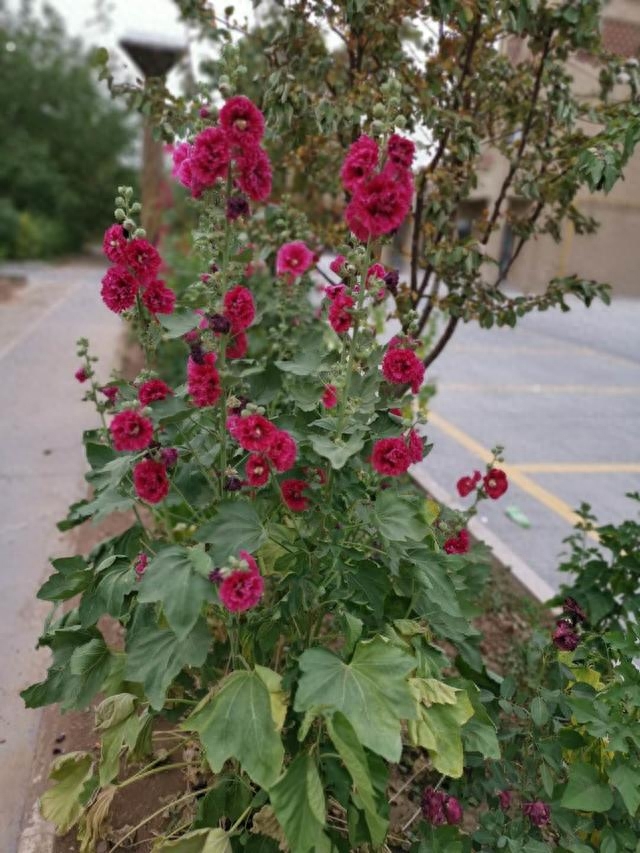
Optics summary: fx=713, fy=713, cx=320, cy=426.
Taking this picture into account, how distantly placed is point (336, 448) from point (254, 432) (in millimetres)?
188

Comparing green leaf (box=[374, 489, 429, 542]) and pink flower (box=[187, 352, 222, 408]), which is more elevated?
pink flower (box=[187, 352, 222, 408])

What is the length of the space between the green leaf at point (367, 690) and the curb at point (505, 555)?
1.75 metres

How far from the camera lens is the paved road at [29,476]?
2451 millimetres

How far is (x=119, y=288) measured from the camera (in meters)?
1.66

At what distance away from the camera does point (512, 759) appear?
6.42ft

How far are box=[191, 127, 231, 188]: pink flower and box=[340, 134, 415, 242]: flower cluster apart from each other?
256 millimetres

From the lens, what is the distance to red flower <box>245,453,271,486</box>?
1557 mm

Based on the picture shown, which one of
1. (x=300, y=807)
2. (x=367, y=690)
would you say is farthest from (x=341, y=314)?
(x=300, y=807)

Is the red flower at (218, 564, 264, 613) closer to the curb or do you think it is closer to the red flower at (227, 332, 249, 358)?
the red flower at (227, 332, 249, 358)

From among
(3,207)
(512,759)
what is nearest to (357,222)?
(512,759)

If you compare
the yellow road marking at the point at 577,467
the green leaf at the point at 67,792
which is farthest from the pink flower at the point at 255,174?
the yellow road marking at the point at 577,467

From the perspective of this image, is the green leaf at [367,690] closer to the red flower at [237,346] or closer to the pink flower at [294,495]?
the pink flower at [294,495]

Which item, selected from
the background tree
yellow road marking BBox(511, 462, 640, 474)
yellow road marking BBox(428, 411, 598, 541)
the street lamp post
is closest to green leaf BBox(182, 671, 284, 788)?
yellow road marking BBox(428, 411, 598, 541)

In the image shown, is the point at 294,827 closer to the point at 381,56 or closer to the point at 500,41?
the point at 381,56
